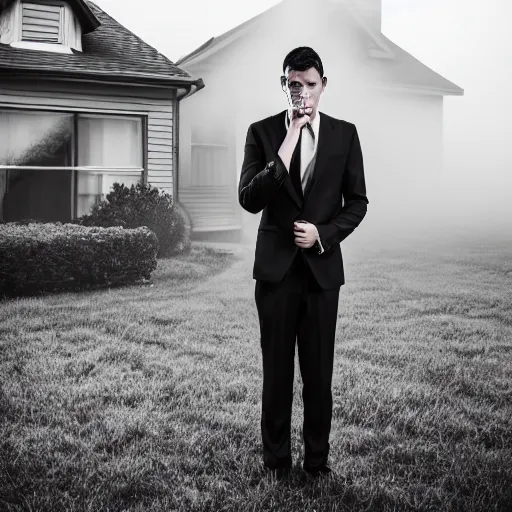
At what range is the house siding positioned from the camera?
23.1ft

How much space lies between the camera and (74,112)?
730 cm

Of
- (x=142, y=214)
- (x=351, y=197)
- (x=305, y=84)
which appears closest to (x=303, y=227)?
(x=351, y=197)

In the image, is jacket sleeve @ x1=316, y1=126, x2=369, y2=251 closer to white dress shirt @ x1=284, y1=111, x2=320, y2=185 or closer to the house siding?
white dress shirt @ x1=284, y1=111, x2=320, y2=185

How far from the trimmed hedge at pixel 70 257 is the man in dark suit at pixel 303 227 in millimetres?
3885

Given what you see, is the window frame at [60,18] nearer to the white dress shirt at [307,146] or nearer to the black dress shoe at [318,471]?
the white dress shirt at [307,146]

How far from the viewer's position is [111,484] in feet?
6.95

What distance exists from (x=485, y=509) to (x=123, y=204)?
5563 mm

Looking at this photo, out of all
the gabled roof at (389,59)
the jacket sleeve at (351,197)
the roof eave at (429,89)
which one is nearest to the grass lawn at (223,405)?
the jacket sleeve at (351,197)

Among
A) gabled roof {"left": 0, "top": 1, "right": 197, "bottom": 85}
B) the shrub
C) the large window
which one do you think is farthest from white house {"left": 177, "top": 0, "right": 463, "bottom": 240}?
the shrub

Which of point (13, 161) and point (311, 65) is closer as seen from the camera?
point (311, 65)

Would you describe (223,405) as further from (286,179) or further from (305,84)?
(305,84)

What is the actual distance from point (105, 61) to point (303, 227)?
6.41 metres

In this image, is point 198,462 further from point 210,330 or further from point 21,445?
point 210,330

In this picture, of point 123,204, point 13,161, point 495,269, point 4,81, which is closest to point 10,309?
point 123,204
